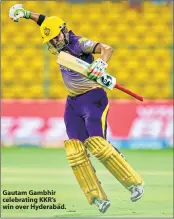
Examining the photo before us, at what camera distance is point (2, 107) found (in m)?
16.9

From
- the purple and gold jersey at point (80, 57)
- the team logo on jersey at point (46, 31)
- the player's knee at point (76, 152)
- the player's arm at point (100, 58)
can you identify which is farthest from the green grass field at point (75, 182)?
the team logo on jersey at point (46, 31)

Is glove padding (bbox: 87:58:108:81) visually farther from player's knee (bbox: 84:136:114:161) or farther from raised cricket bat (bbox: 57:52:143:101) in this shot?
player's knee (bbox: 84:136:114:161)

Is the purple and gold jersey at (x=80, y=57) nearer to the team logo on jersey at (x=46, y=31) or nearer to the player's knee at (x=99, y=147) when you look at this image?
the team logo on jersey at (x=46, y=31)

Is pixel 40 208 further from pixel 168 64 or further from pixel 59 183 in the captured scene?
pixel 168 64

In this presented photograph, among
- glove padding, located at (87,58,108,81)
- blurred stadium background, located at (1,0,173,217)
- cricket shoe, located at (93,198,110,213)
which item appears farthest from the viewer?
blurred stadium background, located at (1,0,173,217)

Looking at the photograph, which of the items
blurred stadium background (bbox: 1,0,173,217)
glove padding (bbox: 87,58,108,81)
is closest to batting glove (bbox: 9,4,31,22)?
glove padding (bbox: 87,58,108,81)

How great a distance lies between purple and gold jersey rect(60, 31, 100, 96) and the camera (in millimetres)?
8055

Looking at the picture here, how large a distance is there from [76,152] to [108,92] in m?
9.95

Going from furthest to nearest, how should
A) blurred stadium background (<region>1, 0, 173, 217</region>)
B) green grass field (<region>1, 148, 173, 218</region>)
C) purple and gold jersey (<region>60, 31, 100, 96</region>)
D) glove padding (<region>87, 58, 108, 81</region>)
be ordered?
blurred stadium background (<region>1, 0, 173, 217</region>)
green grass field (<region>1, 148, 173, 218</region>)
purple and gold jersey (<region>60, 31, 100, 96</region>)
glove padding (<region>87, 58, 108, 81</region>)

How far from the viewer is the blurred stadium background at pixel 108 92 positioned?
1559 centimetres

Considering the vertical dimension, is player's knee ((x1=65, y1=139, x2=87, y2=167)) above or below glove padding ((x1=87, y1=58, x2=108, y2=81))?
below

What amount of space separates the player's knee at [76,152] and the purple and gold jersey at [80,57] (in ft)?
1.58

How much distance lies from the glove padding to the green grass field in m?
1.47

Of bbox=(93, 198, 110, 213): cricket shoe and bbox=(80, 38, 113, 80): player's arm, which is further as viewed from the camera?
bbox=(93, 198, 110, 213): cricket shoe
